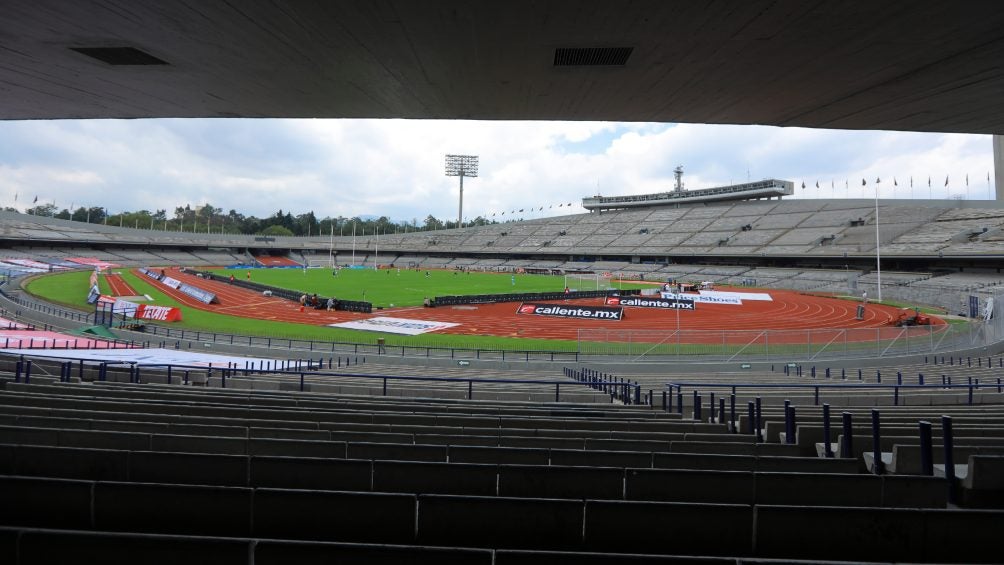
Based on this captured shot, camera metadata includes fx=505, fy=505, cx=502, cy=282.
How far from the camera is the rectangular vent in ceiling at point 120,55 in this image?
5922 millimetres

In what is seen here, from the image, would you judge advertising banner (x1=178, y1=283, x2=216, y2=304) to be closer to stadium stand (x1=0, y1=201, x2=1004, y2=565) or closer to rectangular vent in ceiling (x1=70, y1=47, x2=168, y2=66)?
stadium stand (x1=0, y1=201, x2=1004, y2=565)

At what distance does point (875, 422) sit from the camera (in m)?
4.95

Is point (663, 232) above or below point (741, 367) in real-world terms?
above

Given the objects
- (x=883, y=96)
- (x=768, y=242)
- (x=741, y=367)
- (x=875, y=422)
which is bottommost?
(x=741, y=367)

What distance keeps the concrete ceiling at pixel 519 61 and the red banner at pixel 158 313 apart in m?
28.8

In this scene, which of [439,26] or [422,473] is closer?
[422,473]

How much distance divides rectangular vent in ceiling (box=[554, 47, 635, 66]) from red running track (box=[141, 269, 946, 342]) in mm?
25761

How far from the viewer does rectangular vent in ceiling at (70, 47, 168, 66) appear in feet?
19.4

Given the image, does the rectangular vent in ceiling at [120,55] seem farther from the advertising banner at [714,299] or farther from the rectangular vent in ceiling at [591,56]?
the advertising banner at [714,299]

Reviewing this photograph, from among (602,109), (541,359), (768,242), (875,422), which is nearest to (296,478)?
(875,422)

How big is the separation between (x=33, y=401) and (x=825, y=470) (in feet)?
30.6

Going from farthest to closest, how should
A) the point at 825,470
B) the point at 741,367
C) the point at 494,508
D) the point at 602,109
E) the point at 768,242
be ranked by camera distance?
the point at 768,242 → the point at 741,367 → the point at 602,109 → the point at 825,470 → the point at 494,508

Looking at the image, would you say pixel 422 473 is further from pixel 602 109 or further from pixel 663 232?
pixel 663 232

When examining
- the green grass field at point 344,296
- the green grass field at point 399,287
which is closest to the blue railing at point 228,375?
the green grass field at point 344,296
